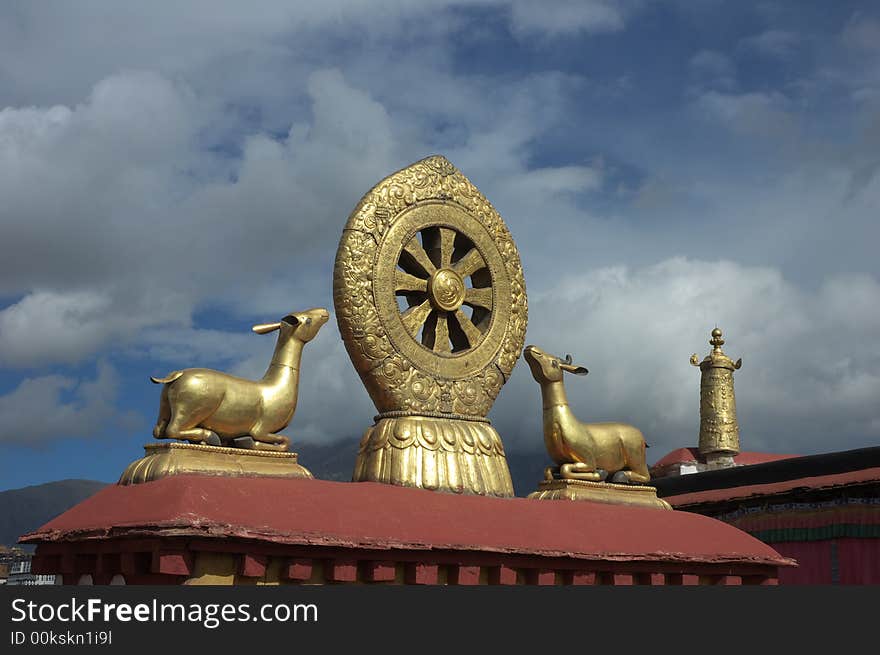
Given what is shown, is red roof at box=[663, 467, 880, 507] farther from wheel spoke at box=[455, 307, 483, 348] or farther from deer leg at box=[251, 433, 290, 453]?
deer leg at box=[251, 433, 290, 453]

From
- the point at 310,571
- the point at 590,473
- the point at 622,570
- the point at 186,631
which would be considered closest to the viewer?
the point at 186,631

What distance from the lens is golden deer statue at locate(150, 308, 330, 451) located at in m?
10.9

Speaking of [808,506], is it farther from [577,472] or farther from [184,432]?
[184,432]

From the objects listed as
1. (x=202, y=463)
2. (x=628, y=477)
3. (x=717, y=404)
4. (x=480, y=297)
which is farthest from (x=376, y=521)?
(x=717, y=404)

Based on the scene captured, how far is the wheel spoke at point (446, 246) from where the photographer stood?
1355 cm

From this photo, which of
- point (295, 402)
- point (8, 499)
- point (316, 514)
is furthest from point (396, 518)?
point (8, 499)

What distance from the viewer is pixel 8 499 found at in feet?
518

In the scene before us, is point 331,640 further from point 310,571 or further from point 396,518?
point 396,518

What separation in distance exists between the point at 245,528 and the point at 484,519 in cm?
300

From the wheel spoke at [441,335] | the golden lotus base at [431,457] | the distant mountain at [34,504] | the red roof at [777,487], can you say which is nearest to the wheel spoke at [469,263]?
the wheel spoke at [441,335]

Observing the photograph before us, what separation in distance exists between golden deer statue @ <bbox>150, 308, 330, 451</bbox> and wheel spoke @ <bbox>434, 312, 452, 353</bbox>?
1.75 meters

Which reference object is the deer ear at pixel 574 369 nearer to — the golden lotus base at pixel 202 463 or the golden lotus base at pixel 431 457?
the golden lotus base at pixel 431 457

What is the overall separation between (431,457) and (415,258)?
94.9 inches

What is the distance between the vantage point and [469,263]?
45.3 feet
